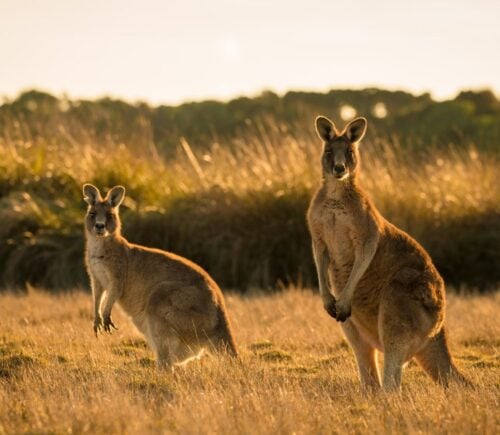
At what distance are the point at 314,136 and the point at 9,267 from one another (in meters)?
4.91

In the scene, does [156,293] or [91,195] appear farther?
[91,195]

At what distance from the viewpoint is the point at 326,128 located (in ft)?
22.9

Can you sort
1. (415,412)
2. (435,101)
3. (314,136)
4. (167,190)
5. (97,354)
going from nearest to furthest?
(415,412) < (97,354) < (167,190) < (314,136) < (435,101)

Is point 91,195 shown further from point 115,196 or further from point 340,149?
point 340,149

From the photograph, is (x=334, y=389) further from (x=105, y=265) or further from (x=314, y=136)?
(x=314, y=136)

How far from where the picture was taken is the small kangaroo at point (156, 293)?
6.90m

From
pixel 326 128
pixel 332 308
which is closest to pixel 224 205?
pixel 326 128

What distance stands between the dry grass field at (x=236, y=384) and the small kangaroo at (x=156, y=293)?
18cm

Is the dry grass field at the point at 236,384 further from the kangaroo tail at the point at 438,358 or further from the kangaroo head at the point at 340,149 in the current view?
the kangaroo head at the point at 340,149

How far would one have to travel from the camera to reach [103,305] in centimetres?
786

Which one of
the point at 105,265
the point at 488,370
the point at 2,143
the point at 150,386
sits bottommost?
the point at 488,370

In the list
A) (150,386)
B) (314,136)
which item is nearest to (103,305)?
(150,386)

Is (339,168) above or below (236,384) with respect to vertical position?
above

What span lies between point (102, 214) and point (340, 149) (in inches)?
85.0
